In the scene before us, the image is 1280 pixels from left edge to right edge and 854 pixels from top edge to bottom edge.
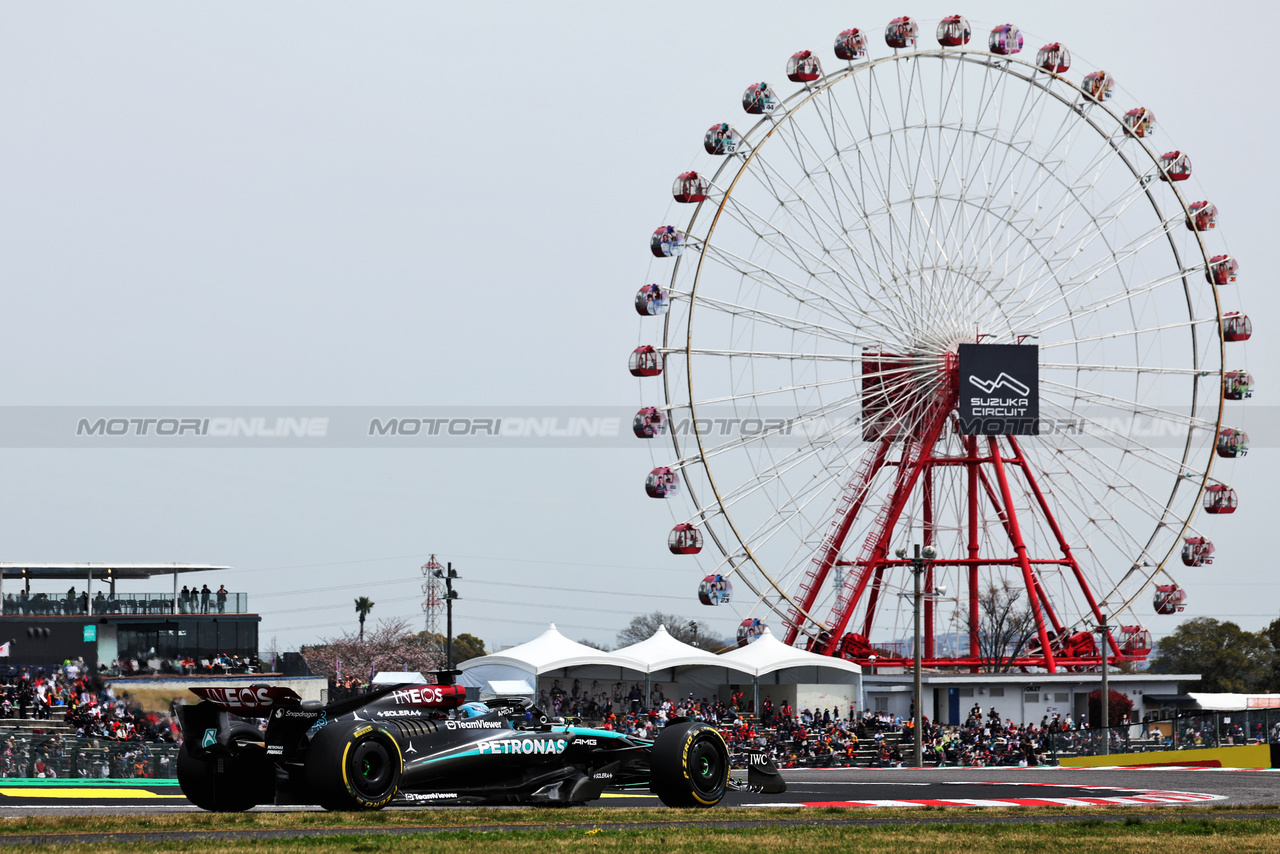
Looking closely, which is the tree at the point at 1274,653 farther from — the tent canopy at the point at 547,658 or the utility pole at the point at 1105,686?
the tent canopy at the point at 547,658

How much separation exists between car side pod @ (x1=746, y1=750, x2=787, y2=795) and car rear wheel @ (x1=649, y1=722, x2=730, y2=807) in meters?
1.06

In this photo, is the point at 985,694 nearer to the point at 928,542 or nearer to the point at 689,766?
the point at 928,542

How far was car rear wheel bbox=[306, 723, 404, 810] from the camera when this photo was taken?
14.9 m

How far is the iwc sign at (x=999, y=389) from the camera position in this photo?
4625 centimetres

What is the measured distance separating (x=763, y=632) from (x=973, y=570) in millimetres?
7892

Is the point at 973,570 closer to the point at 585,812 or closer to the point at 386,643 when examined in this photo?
the point at 585,812

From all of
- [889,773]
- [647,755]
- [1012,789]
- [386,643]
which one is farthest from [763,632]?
[386,643]

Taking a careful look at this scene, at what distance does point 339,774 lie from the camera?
14945 millimetres

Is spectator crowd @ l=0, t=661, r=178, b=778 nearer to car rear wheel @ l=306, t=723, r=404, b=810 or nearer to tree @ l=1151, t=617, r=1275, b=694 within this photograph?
car rear wheel @ l=306, t=723, r=404, b=810

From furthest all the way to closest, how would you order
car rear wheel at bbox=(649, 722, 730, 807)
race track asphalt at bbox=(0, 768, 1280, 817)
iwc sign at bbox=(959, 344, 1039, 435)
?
iwc sign at bbox=(959, 344, 1039, 435) < race track asphalt at bbox=(0, 768, 1280, 817) < car rear wheel at bbox=(649, 722, 730, 807)

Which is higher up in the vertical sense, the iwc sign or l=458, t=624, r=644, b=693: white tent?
the iwc sign

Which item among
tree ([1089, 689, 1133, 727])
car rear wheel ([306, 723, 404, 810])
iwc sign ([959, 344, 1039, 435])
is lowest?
tree ([1089, 689, 1133, 727])

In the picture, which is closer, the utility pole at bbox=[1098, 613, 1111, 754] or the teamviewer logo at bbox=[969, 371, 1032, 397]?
the utility pole at bbox=[1098, 613, 1111, 754]

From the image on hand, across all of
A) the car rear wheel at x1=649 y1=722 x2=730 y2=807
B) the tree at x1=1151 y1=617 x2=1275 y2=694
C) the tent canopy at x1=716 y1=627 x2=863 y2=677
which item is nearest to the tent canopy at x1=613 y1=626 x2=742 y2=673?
the tent canopy at x1=716 y1=627 x2=863 y2=677
